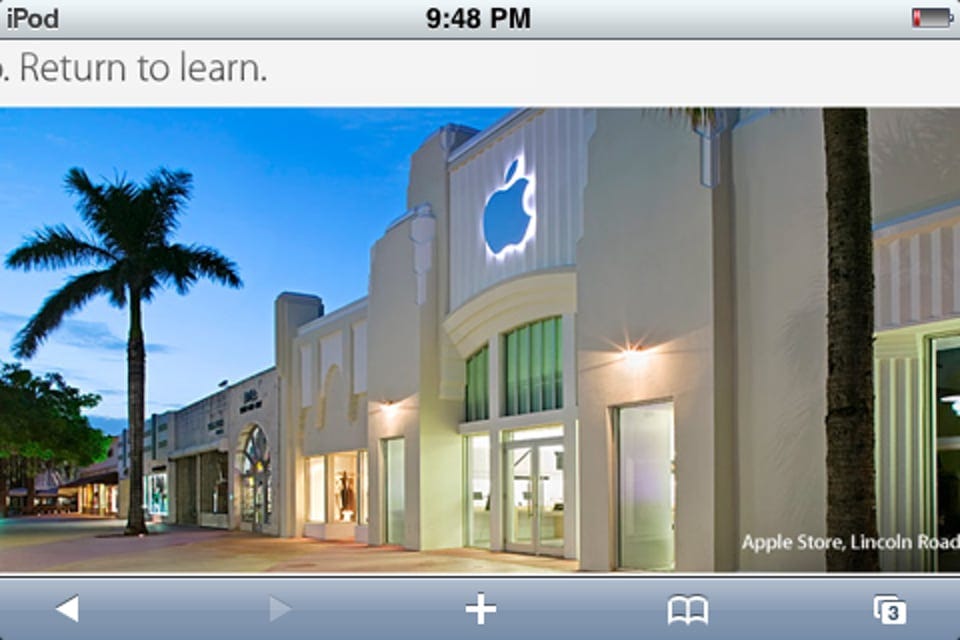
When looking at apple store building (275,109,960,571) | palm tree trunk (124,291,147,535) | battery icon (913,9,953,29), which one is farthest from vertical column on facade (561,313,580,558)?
palm tree trunk (124,291,147,535)

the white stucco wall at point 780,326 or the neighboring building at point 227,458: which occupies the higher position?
the white stucco wall at point 780,326

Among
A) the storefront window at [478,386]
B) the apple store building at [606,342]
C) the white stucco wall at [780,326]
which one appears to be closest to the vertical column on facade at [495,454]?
the apple store building at [606,342]

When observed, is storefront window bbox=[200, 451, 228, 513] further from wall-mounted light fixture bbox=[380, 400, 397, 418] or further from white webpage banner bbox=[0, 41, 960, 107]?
white webpage banner bbox=[0, 41, 960, 107]

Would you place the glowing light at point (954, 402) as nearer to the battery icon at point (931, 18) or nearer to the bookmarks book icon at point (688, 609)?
the battery icon at point (931, 18)

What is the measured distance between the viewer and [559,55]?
11.0 feet

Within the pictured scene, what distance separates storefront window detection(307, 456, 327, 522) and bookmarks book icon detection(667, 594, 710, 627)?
20.8 meters

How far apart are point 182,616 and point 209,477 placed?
3117cm

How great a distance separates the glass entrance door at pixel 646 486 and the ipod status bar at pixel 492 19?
27.6ft

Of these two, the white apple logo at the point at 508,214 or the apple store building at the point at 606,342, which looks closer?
the apple store building at the point at 606,342

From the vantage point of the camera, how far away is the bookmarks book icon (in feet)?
10.3

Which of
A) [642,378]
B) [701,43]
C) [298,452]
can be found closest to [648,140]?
[642,378]

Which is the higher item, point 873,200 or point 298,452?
point 873,200

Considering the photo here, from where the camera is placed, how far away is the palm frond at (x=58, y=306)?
23625 millimetres

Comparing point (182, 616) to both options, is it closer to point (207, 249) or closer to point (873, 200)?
point (873, 200)
